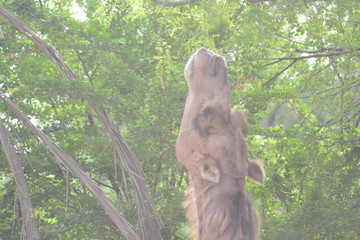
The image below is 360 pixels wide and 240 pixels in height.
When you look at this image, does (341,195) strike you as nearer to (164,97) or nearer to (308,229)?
(308,229)

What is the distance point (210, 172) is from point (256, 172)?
0.31 metres

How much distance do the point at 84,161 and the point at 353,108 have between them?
3.24 meters

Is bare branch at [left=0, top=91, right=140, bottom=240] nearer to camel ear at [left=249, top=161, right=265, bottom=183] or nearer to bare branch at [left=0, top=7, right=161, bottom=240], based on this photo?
bare branch at [left=0, top=7, right=161, bottom=240]

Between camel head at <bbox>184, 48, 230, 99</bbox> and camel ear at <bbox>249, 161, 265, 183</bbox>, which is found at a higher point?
camel head at <bbox>184, 48, 230, 99</bbox>

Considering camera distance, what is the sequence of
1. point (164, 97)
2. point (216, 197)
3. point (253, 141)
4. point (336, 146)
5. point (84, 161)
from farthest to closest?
point (84, 161) → point (253, 141) → point (336, 146) → point (164, 97) → point (216, 197)

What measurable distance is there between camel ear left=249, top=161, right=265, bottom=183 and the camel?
0.09 m

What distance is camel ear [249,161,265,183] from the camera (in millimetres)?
2459

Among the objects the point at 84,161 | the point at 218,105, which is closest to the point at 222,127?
the point at 218,105

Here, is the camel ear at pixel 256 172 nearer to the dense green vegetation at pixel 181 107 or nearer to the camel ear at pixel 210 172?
the camel ear at pixel 210 172

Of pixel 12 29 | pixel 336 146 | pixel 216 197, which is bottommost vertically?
pixel 216 197

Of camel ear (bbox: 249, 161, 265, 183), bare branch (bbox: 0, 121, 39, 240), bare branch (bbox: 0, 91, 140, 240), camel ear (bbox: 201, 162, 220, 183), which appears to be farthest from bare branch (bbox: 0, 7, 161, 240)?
camel ear (bbox: 201, 162, 220, 183)

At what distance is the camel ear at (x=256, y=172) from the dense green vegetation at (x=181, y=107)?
7.64 ft

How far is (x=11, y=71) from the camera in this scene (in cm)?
670

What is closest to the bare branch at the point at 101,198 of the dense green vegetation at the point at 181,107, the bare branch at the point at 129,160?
the bare branch at the point at 129,160
